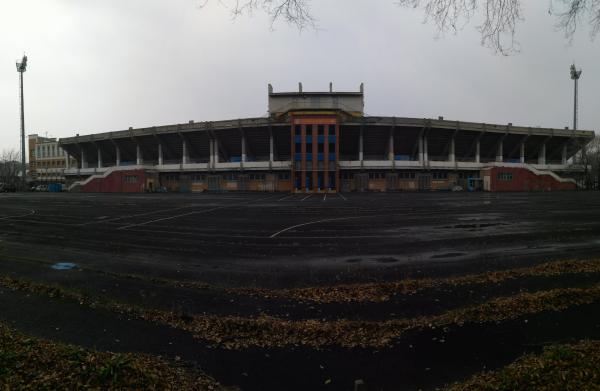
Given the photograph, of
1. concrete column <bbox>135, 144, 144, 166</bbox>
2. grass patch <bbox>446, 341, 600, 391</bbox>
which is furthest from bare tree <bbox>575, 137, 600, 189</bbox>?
concrete column <bbox>135, 144, 144, 166</bbox>

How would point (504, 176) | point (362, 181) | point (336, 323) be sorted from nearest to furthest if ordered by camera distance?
point (336, 323), point (504, 176), point (362, 181)

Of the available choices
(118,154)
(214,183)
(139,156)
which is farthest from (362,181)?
(118,154)

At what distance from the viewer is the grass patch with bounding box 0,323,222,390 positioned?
9.16 feet

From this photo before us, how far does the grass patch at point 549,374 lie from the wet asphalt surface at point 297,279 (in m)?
0.32

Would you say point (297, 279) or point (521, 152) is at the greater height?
point (521, 152)

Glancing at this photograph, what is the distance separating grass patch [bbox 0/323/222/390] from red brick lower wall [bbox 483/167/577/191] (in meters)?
64.1

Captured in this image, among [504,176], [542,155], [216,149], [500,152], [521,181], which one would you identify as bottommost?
[521,181]

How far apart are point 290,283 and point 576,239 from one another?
10329 millimetres

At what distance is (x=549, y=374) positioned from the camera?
2717 mm

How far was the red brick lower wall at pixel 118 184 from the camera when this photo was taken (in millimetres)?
60188

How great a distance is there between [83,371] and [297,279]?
175 inches

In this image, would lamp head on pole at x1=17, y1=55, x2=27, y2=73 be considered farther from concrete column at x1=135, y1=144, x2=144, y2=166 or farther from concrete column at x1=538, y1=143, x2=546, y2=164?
concrete column at x1=538, y1=143, x2=546, y2=164

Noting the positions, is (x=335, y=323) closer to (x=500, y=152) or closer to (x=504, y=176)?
(x=504, y=176)

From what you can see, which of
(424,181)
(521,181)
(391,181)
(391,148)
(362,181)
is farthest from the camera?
(424,181)
